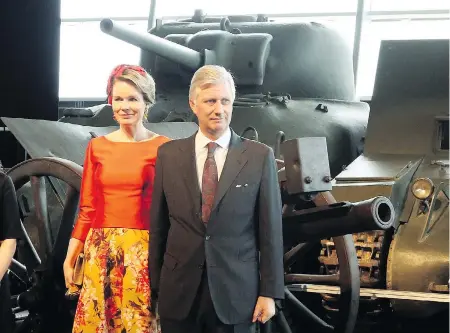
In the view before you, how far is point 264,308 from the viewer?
3.10 m

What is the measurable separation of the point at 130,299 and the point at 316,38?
4726 millimetres

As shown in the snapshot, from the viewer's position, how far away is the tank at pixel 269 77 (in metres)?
6.82

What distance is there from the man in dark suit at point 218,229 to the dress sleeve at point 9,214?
54cm

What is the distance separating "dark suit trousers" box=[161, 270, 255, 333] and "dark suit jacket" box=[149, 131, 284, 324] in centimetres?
3

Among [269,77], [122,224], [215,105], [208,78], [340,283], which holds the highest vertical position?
[269,77]

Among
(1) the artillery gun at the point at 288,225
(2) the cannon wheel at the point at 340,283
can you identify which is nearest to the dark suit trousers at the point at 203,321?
(1) the artillery gun at the point at 288,225

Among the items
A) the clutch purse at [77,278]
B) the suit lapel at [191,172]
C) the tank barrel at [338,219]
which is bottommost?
the clutch purse at [77,278]

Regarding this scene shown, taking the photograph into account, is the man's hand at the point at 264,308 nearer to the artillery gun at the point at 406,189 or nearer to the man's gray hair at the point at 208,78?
the man's gray hair at the point at 208,78

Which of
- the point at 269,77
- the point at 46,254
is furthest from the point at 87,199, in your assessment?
the point at 269,77

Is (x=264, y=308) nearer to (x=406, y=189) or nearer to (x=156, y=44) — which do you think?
(x=406, y=189)

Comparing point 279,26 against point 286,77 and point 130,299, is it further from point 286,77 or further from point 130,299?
point 130,299

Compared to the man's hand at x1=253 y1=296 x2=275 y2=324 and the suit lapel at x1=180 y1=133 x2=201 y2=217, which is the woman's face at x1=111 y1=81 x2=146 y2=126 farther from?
the man's hand at x1=253 y1=296 x2=275 y2=324

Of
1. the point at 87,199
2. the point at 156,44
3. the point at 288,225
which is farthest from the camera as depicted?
the point at 156,44

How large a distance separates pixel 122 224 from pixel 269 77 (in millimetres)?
4183
